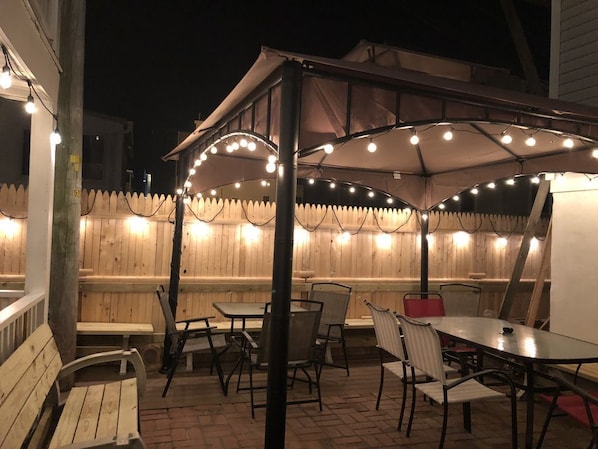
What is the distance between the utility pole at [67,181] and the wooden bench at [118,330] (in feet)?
1.42

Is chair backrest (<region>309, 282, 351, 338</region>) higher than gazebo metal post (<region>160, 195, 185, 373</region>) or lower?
lower

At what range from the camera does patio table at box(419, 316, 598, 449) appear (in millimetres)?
3490

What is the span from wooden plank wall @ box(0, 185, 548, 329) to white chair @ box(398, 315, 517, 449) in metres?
3.01

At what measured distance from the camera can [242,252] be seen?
657cm

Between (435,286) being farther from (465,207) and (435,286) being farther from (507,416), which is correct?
(465,207)

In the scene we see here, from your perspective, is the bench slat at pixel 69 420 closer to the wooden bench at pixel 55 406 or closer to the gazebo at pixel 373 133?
the wooden bench at pixel 55 406

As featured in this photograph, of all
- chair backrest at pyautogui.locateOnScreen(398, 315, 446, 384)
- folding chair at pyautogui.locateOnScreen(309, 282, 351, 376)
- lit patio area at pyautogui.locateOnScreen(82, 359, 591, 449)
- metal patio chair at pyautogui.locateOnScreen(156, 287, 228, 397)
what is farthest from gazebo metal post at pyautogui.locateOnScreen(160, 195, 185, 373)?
chair backrest at pyautogui.locateOnScreen(398, 315, 446, 384)

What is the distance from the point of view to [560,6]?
23.3 ft

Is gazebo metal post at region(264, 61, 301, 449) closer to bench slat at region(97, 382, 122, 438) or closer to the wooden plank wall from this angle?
bench slat at region(97, 382, 122, 438)

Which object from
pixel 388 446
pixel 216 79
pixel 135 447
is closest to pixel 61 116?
pixel 135 447

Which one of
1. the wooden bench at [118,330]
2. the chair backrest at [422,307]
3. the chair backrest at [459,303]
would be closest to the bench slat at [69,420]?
the wooden bench at [118,330]

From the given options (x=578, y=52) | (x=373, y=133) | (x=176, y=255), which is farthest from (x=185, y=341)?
(x=578, y=52)

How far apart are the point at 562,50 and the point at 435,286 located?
4.00m

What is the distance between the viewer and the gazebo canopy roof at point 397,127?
3568 millimetres
